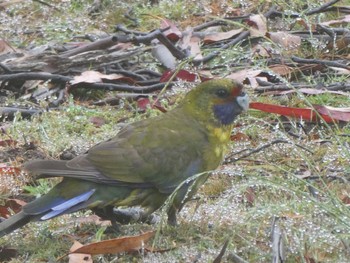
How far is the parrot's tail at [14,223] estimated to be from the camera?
420 centimetres

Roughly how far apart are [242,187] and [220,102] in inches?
45.0

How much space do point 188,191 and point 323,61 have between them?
2.71 meters

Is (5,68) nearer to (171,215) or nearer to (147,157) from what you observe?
(147,157)

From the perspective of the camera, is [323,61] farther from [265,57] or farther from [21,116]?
[21,116]

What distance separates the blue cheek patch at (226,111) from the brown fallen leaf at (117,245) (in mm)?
888

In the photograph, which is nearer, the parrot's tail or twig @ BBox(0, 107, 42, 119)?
the parrot's tail

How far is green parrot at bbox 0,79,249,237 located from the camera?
4.25m

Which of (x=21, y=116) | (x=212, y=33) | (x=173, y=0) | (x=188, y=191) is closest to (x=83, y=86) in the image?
(x=21, y=116)

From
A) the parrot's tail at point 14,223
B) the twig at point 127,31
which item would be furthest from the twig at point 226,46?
the parrot's tail at point 14,223

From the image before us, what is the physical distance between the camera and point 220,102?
4832 mm

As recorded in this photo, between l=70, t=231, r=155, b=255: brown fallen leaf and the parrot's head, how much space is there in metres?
0.88

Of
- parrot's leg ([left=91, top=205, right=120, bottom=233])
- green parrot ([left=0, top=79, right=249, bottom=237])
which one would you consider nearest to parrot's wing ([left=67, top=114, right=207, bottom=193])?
green parrot ([left=0, top=79, right=249, bottom=237])

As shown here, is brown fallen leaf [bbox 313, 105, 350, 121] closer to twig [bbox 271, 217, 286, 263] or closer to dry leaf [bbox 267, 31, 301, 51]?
dry leaf [bbox 267, 31, 301, 51]

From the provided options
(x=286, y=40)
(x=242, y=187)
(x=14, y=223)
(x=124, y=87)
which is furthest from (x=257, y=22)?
(x=242, y=187)
